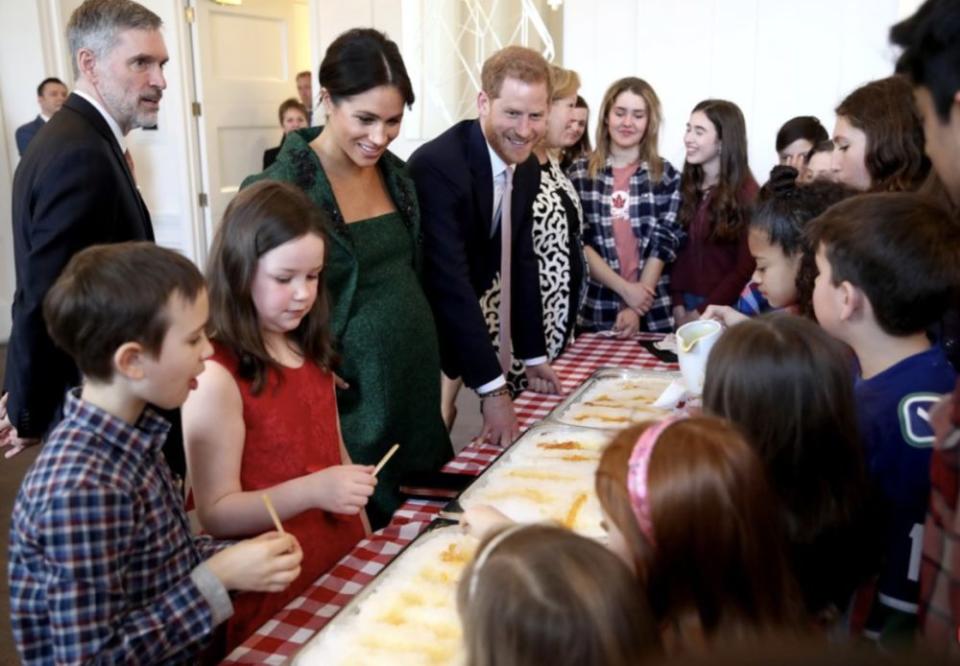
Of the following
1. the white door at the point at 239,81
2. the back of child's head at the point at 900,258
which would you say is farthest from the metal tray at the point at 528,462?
the white door at the point at 239,81

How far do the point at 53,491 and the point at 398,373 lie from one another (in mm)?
900

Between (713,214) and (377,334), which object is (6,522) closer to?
(377,334)

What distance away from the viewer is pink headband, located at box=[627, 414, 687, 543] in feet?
2.67

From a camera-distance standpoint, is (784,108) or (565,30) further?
(565,30)

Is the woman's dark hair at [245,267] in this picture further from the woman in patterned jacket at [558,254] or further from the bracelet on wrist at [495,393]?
the woman in patterned jacket at [558,254]

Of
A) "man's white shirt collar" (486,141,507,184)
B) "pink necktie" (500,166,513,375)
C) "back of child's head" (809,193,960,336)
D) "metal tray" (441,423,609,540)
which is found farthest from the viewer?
"pink necktie" (500,166,513,375)

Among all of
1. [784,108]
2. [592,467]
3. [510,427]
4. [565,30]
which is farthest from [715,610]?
[565,30]

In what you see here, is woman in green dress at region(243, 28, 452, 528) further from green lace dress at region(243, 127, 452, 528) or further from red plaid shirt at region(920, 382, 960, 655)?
red plaid shirt at region(920, 382, 960, 655)

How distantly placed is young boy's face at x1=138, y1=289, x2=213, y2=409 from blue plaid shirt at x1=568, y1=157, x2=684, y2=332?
1989mm

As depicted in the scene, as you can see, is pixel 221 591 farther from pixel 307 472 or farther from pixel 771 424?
pixel 771 424

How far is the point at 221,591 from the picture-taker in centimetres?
110

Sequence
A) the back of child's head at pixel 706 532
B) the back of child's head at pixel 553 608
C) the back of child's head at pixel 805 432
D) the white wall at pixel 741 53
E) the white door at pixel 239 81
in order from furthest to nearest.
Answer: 1. the white door at pixel 239 81
2. the white wall at pixel 741 53
3. the back of child's head at pixel 805 432
4. the back of child's head at pixel 706 532
5. the back of child's head at pixel 553 608

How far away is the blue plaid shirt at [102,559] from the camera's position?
0.97m

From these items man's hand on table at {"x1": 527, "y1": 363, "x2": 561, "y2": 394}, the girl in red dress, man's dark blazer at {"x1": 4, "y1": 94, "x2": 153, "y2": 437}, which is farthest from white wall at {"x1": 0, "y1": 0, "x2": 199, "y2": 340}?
the girl in red dress
